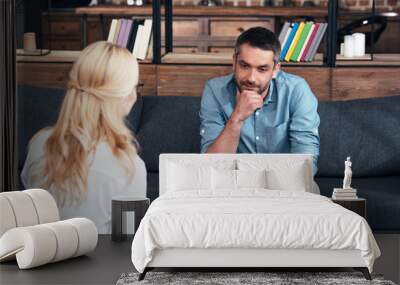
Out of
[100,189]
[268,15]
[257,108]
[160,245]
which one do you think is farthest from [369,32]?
[160,245]

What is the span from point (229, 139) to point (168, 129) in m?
0.45

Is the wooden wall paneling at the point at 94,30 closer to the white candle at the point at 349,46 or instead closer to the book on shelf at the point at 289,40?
the book on shelf at the point at 289,40

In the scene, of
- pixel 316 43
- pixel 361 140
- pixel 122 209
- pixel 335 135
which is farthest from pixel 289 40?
pixel 122 209

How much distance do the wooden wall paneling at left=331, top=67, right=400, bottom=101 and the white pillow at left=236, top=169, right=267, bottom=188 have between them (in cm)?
102

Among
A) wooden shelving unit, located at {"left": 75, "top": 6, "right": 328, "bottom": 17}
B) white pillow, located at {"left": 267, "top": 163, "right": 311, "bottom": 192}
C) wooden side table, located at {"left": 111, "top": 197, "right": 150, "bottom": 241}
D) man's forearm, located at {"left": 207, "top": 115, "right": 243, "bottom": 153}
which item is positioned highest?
wooden shelving unit, located at {"left": 75, "top": 6, "right": 328, "bottom": 17}

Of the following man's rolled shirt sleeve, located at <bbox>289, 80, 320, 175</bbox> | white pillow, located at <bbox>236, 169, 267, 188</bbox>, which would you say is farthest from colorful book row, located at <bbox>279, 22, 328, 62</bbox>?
white pillow, located at <bbox>236, 169, 267, 188</bbox>

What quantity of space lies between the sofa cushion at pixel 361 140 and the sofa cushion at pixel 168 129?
93 cm

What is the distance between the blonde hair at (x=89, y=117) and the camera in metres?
6.60

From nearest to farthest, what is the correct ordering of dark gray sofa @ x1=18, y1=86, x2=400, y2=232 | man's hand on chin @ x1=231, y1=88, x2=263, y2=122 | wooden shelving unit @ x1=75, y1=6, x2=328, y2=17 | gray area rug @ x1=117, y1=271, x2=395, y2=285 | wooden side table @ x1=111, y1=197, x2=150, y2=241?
gray area rug @ x1=117, y1=271, x2=395, y2=285
wooden side table @ x1=111, y1=197, x2=150, y2=241
dark gray sofa @ x1=18, y1=86, x2=400, y2=232
man's hand on chin @ x1=231, y1=88, x2=263, y2=122
wooden shelving unit @ x1=75, y1=6, x2=328, y2=17

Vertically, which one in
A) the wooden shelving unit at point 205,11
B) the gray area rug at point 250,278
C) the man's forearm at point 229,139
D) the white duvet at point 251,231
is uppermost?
the wooden shelving unit at point 205,11

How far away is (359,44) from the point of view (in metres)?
6.73

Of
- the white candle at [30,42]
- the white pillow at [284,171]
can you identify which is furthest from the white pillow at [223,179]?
the white candle at [30,42]

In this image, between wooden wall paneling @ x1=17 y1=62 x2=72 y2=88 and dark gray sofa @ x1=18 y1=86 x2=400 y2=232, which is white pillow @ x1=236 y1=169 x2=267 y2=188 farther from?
wooden wall paneling @ x1=17 y1=62 x2=72 y2=88

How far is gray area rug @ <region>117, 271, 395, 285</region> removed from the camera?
15.8 feet
